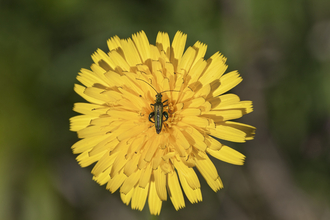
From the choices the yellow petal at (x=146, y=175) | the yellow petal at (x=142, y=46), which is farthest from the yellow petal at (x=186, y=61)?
the yellow petal at (x=146, y=175)

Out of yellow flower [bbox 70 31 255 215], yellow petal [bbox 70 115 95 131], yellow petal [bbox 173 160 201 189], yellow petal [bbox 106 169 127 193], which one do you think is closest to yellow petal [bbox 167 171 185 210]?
yellow flower [bbox 70 31 255 215]

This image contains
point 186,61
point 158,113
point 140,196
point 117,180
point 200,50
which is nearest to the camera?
point 158,113

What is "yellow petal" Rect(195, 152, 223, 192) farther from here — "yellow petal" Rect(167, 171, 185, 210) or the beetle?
the beetle

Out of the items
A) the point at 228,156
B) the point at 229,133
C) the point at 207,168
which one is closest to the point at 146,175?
the point at 207,168

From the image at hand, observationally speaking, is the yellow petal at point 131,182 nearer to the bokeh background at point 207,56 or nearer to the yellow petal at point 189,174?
the yellow petal at point 189,174

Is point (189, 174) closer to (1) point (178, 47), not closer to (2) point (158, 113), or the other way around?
(2) point (158, 113)
